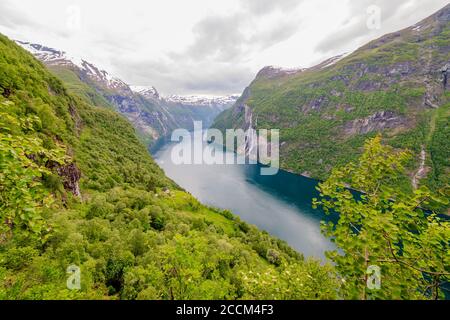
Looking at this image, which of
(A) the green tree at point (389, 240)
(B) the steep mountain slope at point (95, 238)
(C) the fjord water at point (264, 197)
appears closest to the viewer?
(B) the steep mountain slope at point (95, 238)

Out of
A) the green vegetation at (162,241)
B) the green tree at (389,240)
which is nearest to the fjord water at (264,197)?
the green vegetation at (162,241)

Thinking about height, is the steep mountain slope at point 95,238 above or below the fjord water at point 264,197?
above

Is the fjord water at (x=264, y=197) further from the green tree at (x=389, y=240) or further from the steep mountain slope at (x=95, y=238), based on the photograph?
the green tree at (x=389, y=240)

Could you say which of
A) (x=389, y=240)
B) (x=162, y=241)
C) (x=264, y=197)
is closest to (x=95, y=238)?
(x=162, y=241)

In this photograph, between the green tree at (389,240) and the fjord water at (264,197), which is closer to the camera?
the green tree at (389,240)

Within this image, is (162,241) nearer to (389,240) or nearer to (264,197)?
(389,240)

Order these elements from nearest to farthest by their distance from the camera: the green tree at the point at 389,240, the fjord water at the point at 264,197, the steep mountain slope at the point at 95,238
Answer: the steep mountain slope at the point at 95,238, the green tree at the point at 389,240, the fjord water at the point at 264,197
